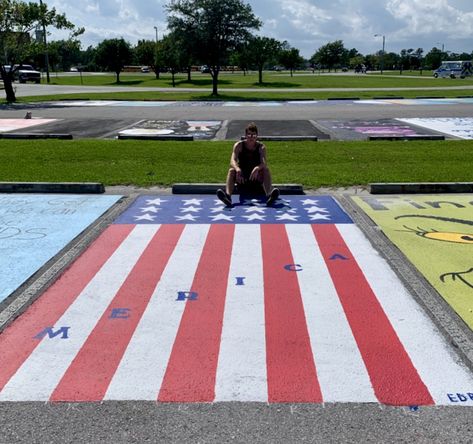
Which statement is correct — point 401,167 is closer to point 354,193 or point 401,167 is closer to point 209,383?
point 354,193

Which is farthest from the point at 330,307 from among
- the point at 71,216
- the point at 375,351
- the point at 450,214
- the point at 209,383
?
the point at 71,216

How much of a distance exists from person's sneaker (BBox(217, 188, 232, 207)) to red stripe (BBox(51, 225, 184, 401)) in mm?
2064

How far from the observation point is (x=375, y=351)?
4004 millimetres

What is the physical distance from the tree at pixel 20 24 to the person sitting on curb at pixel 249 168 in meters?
24.8

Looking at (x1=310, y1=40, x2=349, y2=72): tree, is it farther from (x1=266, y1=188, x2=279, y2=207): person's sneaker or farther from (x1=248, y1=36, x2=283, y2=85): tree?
(x1=266, y1=188, x2=279, y2=207): person's sneaker

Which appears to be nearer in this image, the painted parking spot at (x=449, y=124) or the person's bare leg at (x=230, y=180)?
the person's bare leg at (x=230, y=180)

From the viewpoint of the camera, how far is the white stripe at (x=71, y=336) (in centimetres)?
354

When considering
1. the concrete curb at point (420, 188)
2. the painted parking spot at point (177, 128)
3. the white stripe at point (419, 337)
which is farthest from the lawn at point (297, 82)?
the white stripe at point (419, 337)

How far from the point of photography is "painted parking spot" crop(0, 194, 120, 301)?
5.72 meters

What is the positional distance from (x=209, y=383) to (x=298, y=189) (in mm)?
5959

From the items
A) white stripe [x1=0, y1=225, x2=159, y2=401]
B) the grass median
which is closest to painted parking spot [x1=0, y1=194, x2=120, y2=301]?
white stripe [x1=0, y1=225, x2=159, y2=401]

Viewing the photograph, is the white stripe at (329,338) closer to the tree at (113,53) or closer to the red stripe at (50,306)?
the red stripe at (50,306)

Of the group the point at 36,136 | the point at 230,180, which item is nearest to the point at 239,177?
the point at 230,180

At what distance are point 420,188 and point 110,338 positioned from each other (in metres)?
6.61
